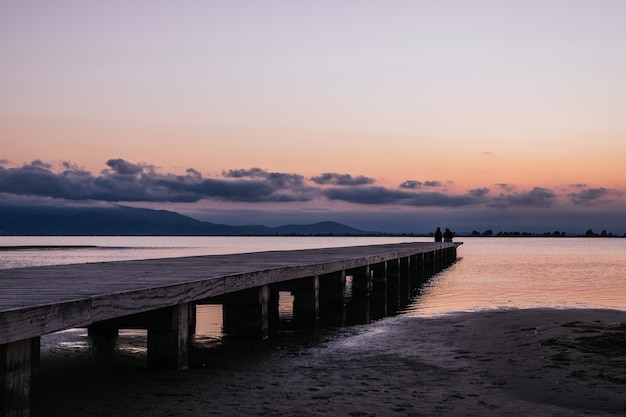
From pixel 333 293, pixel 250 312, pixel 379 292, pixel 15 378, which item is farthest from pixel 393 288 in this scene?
pixel 15 378

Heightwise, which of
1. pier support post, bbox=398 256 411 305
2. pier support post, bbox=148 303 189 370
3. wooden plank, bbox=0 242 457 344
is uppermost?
wooden plank, bbox=0 242 457 344

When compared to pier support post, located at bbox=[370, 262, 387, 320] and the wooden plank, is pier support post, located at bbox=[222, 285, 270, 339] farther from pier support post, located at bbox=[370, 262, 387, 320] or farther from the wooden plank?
pier support post, located at bbox=[370, 262, 387, 320]

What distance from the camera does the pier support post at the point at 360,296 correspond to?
17.0 m

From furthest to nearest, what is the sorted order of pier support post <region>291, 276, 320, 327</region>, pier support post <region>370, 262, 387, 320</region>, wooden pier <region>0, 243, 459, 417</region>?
pier support post <region>370, 262, 387, 320</region>
pier support post <region>291, 276, 320, 327</region>
wooden pier <region>0, 243, 459, 417</region>

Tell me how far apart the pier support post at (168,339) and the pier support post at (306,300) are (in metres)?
6.29

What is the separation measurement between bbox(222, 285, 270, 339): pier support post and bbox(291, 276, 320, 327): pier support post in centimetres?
303

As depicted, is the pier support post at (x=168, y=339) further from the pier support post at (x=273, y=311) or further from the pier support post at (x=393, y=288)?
the pier support post at (x=393, y=288)

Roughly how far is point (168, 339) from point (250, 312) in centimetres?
327

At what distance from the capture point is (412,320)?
15242 millimetres

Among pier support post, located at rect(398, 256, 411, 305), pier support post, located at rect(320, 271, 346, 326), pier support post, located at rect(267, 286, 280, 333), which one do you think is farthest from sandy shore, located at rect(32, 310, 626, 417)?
pier support post, located at rect(398, 256, 411, 305)

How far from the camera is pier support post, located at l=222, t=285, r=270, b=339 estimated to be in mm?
11969

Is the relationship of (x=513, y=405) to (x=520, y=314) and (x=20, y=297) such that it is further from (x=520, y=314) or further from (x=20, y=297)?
(x=520, y=314)

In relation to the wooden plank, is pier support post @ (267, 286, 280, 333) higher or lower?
lower

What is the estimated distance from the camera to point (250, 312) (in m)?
12.1
